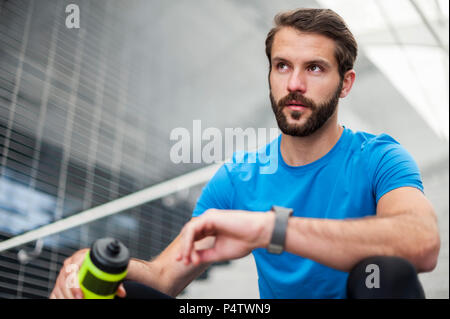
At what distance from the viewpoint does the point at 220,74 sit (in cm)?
577

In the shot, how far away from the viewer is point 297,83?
125cm

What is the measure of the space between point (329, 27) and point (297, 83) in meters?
0.24

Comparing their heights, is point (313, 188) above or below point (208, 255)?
above

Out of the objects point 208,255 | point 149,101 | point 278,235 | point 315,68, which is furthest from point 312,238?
point 149,101

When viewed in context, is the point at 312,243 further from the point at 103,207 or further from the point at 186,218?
the point at 186,218

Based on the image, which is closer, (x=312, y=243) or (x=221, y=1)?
(x=312, y=243)

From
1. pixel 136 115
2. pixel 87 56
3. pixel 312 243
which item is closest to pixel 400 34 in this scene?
pixel 136 115

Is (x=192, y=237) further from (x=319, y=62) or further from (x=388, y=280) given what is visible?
(x=319, y=62)

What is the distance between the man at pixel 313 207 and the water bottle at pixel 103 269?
0.06 metres

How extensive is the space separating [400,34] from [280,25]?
180 inches

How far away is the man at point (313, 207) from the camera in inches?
32.4

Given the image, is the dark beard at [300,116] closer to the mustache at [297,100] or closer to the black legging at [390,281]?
the mustache at [297,100]

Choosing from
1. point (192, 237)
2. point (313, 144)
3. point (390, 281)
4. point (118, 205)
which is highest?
point (118, 205)

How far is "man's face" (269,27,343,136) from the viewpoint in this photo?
1266 millimetres
